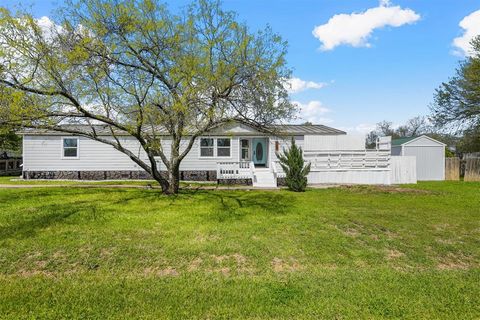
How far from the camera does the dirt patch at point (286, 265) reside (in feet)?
15.8

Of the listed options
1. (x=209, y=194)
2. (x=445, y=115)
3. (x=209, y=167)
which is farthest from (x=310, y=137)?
(x=445, y=115)

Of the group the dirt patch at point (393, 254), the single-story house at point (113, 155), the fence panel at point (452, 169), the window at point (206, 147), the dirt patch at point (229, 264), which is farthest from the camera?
the fence panel at point (452, 169)

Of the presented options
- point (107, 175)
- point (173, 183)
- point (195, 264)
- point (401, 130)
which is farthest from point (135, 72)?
point (401, 130)

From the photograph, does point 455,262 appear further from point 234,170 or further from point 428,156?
point 428,156

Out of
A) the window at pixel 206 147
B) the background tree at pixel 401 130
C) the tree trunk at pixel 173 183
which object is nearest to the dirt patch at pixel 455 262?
the tree trunk at pixel 173 183

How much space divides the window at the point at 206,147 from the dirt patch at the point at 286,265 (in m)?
13.8

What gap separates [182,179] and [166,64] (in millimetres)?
9357

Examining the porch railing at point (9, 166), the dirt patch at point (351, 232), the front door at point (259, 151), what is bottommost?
the dirt patch at point (351, 232)

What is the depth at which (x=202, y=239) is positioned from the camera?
20.2 feet

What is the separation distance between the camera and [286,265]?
496 cm

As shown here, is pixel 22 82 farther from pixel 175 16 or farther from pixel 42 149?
pixel 42 149

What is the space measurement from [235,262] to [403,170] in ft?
50.4

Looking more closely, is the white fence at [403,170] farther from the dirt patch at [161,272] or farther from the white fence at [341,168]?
the dirt patch at [161,272]

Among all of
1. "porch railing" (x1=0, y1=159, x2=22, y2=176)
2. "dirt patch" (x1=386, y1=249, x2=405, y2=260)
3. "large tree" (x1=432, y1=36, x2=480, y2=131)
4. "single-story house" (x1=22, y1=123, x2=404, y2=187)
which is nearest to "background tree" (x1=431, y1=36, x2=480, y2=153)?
"large tree" (x1=432, y1=36, x2=480, y2=131)
